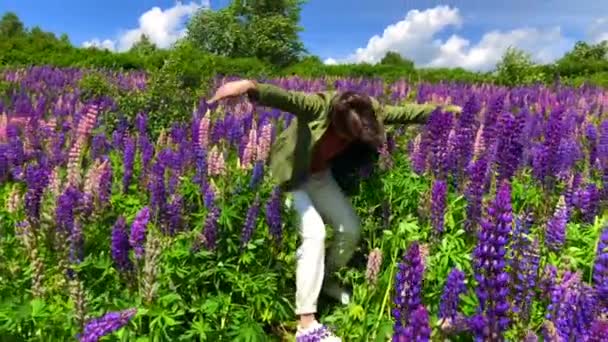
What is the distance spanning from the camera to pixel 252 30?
145 ft

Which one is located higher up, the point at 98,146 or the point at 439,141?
the point at 439,141

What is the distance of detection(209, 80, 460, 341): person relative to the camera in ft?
12.8

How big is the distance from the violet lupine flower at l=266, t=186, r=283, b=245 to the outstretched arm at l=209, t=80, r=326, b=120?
1.80 feet

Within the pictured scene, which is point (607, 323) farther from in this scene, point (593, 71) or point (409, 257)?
point (593, 71)

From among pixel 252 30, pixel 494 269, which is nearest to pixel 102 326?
pixel 494 269

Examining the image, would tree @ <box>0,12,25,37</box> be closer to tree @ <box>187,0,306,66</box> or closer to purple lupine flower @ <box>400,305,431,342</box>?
tree @ <box>187,0,306,66</box>

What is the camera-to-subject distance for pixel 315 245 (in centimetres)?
397

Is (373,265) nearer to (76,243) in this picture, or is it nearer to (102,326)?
(76,243)

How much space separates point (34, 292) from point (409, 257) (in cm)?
219

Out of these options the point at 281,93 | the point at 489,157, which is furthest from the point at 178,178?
the point at 489,157

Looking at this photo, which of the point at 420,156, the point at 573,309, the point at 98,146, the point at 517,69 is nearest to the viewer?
the point at 573,309

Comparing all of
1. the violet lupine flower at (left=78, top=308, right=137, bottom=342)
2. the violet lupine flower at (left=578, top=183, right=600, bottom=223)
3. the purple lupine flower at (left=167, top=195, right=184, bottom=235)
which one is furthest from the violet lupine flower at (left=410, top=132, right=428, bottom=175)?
the violet lupine flower at (left=78, top=308, right=137, bottom=342)

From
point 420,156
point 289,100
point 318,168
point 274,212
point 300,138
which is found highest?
point 289,100

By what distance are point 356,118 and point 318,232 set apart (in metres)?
0.78
